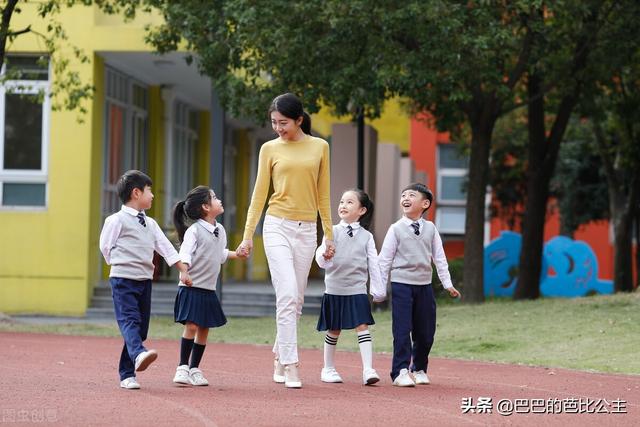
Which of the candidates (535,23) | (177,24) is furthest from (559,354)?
(177,24)

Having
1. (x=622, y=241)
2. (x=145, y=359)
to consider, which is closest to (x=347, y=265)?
(x=145, y=359)

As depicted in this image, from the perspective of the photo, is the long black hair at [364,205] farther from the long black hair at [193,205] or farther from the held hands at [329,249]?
the long black hair at [193,205]

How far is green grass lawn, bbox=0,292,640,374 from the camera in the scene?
44.2 ft

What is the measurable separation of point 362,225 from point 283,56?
27.5 ft

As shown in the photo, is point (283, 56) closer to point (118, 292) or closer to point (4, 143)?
point (4, 143)

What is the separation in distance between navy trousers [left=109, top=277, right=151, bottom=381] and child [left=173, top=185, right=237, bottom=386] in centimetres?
29

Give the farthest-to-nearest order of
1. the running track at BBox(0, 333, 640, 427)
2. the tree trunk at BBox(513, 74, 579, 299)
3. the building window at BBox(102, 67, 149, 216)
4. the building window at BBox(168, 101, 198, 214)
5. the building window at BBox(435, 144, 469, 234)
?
the building window at BBox(435, 144, 469, 234) < the building window at BBox(168, 101, 198, 214) < the tree trunk at BBox(513, 74, 579, 299) < the building window at BBox(102, 67, 149, 216) < the running track at BBox(0, 333, 640, 427)

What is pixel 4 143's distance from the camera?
872 inches

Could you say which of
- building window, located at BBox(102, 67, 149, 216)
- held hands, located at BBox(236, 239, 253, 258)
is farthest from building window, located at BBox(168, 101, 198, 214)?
held hands, located at BBox(236, 239, 253, 258)

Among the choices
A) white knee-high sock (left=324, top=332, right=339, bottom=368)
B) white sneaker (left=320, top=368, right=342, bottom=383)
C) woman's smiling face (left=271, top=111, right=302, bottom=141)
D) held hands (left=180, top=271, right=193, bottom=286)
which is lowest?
white sneaker (left=320, top=368, right=342, bottom=383)

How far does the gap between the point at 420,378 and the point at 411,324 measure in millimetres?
460

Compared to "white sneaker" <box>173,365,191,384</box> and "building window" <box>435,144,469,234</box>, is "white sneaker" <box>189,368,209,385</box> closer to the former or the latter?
"white sneaker" <box>173,365,191,384</box>

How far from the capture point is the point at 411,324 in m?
10.0

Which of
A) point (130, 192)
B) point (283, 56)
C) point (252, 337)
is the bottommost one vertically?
point (252, 337)
